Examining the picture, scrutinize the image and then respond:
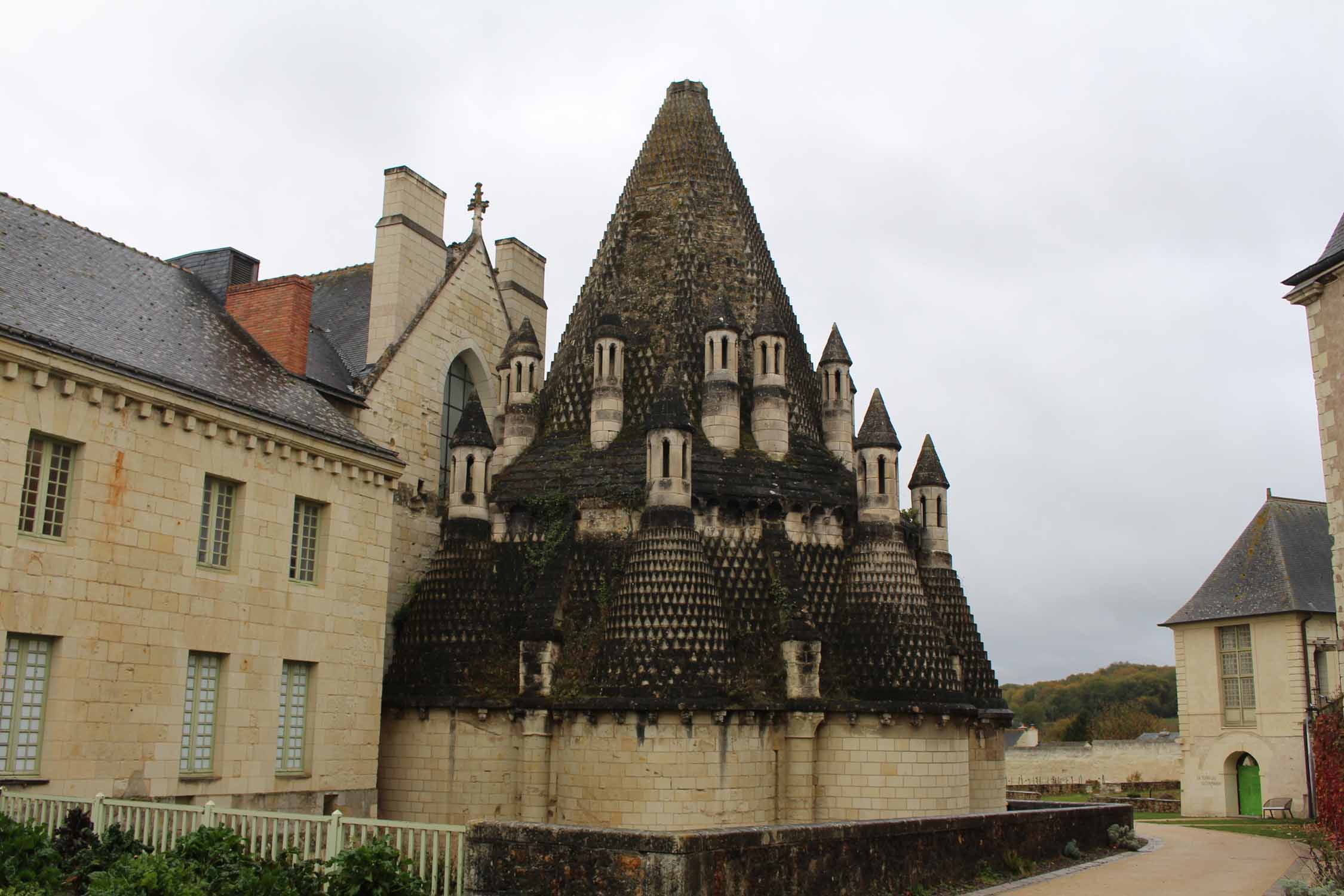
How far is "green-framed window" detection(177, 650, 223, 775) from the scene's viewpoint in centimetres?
1653

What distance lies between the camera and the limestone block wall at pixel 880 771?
63.2 ft

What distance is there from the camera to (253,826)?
37.2 ft

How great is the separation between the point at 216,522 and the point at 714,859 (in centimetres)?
1027

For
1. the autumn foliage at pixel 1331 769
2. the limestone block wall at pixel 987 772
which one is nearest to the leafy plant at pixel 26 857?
the autumn foliage at pixel 1331 769

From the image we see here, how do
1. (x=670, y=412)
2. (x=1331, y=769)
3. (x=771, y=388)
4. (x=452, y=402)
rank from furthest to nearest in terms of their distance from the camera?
(x=452, y=402) < (x=771, y=388) < (x=670, y=412) < (x=1331, y=769)

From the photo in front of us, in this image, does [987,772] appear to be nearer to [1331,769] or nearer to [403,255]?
[1331,769]

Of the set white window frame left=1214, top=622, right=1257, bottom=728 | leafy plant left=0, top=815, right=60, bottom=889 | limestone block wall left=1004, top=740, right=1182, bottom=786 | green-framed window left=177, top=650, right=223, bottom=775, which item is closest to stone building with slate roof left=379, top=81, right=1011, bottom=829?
green-framed window left=177, top=650, right=223, bottom=775

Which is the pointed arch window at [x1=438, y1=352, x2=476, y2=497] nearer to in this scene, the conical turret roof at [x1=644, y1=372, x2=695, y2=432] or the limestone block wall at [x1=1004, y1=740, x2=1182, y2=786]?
the conical turret roof at [x1=644, y1=372, x2=695, y2=432]

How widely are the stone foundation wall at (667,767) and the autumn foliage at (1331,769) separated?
5.41 metres

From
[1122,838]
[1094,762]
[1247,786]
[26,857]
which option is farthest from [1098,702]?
[26,857]

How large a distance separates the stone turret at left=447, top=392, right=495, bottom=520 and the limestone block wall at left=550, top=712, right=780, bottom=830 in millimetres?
5093

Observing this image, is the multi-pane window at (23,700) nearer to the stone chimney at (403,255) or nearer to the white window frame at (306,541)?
the white window frame at (306,541)

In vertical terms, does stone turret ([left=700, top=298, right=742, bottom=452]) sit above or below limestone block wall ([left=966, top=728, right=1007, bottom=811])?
above

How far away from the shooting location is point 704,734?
60.8 feet
